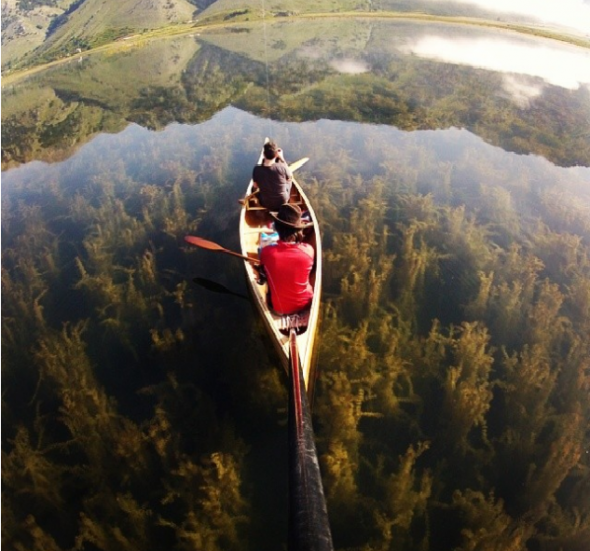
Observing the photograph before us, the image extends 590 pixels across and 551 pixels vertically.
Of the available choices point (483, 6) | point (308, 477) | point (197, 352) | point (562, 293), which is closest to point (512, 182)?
point (562, 293)

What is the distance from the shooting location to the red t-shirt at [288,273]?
7566 millimetres

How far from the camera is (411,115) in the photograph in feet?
63.2

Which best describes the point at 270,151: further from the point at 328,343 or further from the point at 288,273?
the point at 328,343

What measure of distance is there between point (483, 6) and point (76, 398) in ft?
171

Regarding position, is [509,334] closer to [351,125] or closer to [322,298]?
[322,298]

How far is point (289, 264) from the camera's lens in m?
7.61

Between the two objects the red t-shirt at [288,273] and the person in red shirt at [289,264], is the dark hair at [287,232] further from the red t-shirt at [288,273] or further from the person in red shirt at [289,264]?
the red t-shirt at [288,273]

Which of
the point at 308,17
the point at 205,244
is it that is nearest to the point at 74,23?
the point at 308,17

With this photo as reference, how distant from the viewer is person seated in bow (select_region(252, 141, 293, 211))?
1057 cm

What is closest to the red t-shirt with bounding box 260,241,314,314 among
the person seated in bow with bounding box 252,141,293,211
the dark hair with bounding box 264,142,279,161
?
the person seated in bow with bounding box 252,141,293,211

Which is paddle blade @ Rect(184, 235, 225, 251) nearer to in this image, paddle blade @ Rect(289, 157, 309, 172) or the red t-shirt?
the red t-shirt

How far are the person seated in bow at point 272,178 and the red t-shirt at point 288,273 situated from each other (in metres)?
3.36

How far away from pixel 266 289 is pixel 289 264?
1256 mm

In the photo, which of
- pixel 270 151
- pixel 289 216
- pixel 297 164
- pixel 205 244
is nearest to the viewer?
pixel 289 216
